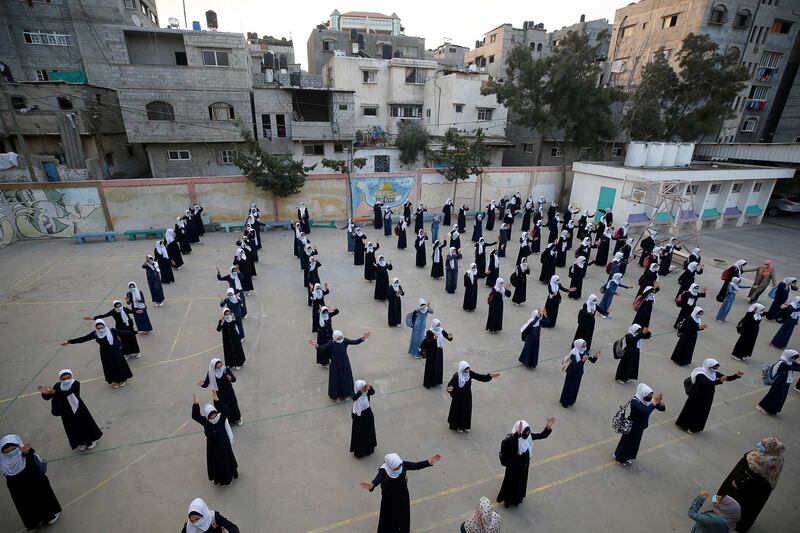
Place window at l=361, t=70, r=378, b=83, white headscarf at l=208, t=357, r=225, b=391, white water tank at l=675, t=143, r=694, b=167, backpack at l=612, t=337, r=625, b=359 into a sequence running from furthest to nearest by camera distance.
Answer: window at l=361, t=70, r=378, b=83, white water tank at l=675, t=143, r=694, b=167, backpack at l=612, t=337, r=625, b=359, white headscarf at l=208, t=357, r=225, b=391

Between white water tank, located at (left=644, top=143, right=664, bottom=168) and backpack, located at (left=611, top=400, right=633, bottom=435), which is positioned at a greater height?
white water tank, located at (left=644, top=143, right=664, bottom=168)

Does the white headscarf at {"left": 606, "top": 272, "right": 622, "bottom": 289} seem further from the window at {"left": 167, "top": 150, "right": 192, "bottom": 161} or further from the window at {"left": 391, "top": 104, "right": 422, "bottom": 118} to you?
the window at {"left": 391, "top": 104, "right": 422, "bottom": 118}

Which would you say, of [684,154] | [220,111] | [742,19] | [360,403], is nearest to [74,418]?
[360,403]

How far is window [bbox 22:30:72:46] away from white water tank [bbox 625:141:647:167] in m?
31.0

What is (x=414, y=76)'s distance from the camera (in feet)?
97.5

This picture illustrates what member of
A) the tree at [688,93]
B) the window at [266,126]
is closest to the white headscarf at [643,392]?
the tree at [688,93]

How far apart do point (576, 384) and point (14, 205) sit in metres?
20.4

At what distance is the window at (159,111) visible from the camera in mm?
21562

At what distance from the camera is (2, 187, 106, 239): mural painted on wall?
1581 cm

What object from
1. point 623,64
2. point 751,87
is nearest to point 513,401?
point 623,64

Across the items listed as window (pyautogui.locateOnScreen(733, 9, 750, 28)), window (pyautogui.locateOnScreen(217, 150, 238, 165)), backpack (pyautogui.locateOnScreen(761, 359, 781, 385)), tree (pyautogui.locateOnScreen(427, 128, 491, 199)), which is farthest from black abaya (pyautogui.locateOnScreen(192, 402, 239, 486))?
window (pyautogui.locateOnScreen(733, 9, 750, 28))

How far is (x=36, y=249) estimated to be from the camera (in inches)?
604

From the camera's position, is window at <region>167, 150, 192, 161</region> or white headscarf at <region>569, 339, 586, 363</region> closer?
white headscarf at <region>569, 339, 586, 363</region>

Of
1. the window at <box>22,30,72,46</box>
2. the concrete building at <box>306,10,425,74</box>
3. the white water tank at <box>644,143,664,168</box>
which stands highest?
the concrete building at <box>306,10,425,74</box>
